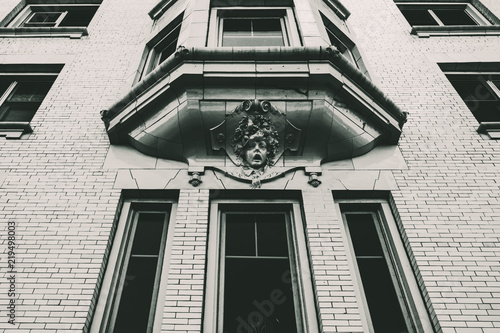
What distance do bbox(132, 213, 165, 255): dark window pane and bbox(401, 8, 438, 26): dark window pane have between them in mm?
9102

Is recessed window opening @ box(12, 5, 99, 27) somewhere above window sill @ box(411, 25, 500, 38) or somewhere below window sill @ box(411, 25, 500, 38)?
above

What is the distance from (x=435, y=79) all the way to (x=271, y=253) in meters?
5.35

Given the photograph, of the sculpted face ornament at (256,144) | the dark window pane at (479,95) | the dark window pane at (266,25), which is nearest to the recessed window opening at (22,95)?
the sculpted face ornament at (256,144)

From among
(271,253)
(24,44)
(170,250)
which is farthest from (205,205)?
(24,44)

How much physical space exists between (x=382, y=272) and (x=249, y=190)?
7.37 ft

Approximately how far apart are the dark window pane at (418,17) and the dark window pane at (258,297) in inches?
344

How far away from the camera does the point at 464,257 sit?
5.12m

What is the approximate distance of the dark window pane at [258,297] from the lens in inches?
184

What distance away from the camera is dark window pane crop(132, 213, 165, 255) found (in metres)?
5.46

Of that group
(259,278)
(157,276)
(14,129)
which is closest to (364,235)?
(259,278)

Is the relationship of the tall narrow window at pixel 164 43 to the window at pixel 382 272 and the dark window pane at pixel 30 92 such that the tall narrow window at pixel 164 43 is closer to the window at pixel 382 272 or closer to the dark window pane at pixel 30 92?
the dark window pane at pixel 30 92

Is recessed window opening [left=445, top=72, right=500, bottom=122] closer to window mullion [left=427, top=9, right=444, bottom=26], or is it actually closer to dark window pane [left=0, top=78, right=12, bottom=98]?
window mullion [left=427, top=9, right=444, bottom=26]

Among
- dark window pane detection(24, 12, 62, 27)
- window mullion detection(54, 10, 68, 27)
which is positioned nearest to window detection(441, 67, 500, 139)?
window mullion detection(54, 10, 68, 27)

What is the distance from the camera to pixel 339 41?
8.75m
